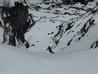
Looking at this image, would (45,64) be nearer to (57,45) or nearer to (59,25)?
(57,45)

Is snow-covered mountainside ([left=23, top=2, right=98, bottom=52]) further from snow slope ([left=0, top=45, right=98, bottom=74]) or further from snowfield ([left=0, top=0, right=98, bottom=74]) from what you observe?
snow slope ([left=0, top=45, right=98, bottom=74])

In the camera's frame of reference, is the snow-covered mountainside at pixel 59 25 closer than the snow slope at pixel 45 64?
No

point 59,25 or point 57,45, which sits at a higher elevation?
point 57,45

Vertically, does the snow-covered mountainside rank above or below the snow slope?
below

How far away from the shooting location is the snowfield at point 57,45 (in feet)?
10.2

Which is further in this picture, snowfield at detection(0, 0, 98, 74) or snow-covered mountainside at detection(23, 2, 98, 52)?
snow-covered mountainside at detection(23, 2, 98, 52)

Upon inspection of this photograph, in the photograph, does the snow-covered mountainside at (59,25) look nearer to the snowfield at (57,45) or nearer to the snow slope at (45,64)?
the snowfield at (57,45)

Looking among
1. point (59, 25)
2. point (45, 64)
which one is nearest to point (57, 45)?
point (59, 25)

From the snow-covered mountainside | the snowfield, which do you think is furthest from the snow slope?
the snow-covered mountainside

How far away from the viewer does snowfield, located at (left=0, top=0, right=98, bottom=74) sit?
122 inches

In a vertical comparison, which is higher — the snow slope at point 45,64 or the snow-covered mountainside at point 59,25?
the snow slope at point 45,64

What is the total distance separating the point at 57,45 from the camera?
42.2 feet

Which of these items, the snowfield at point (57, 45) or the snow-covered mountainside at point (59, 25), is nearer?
the snowfield at point (57, 45)

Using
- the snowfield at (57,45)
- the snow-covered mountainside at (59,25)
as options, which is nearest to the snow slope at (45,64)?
the snowfield at (57,45)
